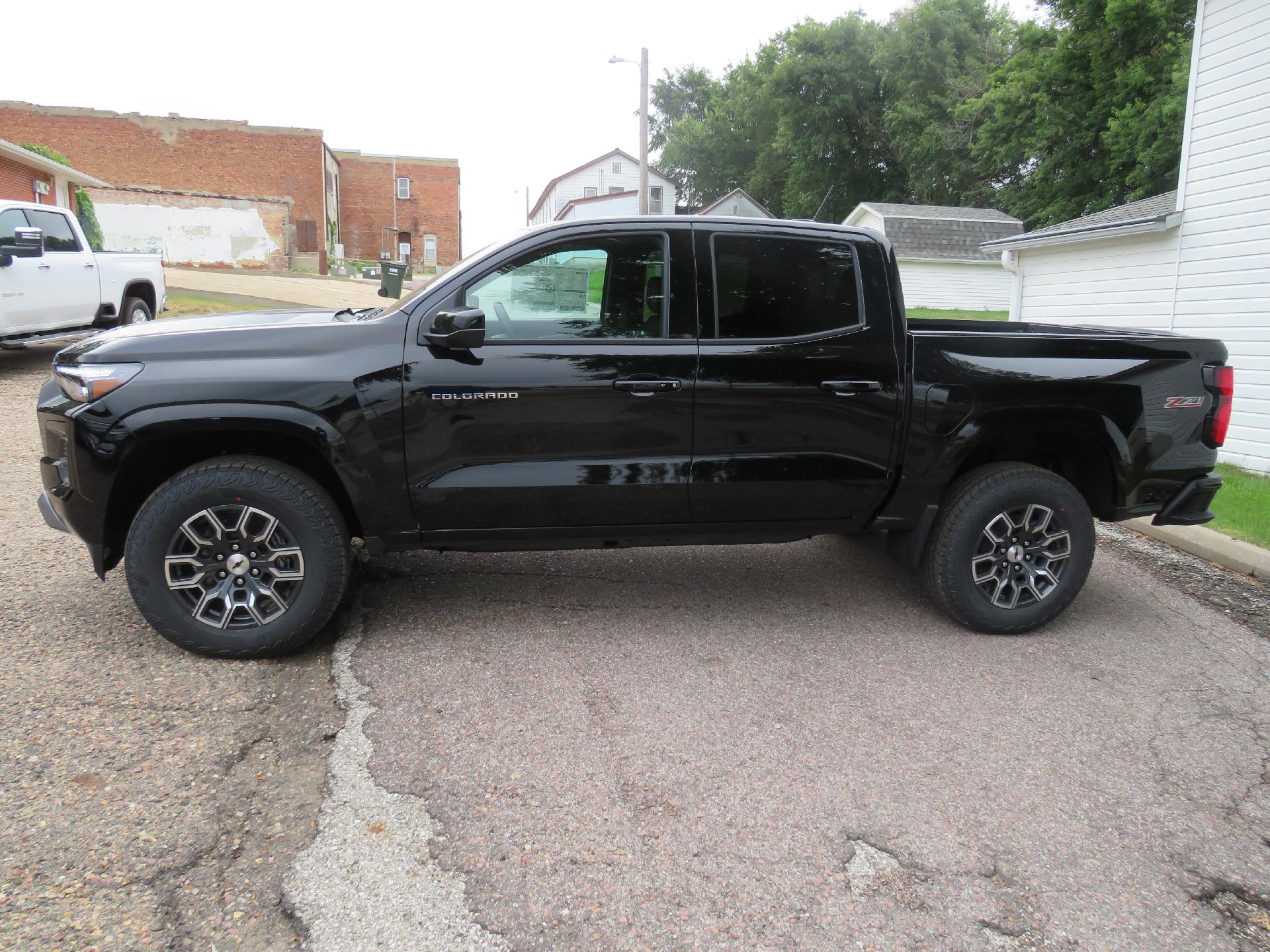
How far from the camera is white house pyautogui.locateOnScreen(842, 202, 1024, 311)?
33.0 meters

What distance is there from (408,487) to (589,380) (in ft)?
2.98

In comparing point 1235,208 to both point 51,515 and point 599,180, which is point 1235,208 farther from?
point 599,180

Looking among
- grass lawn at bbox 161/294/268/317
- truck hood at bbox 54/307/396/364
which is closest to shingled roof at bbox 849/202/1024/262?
grass lawn at bbox 161/294/268/317

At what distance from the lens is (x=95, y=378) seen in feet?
12.3

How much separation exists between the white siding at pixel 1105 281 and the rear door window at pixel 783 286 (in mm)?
7736

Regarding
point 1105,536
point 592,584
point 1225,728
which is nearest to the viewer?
point 1225,728

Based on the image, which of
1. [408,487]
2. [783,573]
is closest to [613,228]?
[408,487]

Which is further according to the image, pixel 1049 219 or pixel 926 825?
pixel 1049 219

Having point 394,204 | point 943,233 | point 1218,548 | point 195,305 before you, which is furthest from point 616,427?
point 394,204

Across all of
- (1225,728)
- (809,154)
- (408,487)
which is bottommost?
(1225,728)

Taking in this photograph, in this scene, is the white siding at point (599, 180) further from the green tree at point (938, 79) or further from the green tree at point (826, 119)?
the green tree at point (938, 79)

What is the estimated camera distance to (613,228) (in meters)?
4.17

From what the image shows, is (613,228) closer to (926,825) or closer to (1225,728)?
(926,825)

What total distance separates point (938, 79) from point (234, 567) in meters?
55.5
